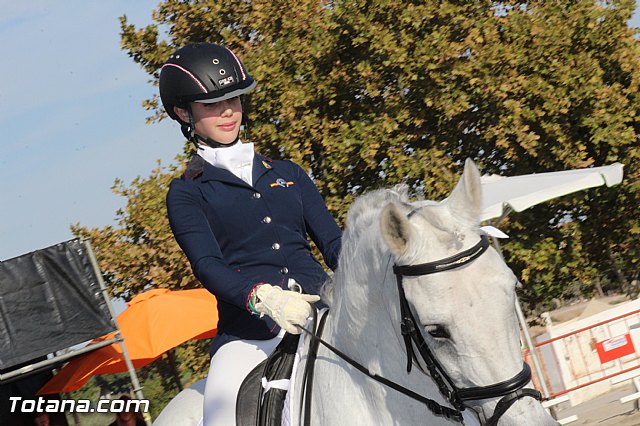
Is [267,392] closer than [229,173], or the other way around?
[267,392]

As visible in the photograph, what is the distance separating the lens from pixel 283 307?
11.7ft

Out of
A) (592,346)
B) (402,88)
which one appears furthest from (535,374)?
(402,88)

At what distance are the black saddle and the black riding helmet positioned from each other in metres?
1.24

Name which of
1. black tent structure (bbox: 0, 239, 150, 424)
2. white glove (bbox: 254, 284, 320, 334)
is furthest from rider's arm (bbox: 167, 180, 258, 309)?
black tent structure (bbox: 0, 239, 150, 424)

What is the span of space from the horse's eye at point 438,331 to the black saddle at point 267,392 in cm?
100

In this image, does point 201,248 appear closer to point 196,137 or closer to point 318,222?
point 318,222

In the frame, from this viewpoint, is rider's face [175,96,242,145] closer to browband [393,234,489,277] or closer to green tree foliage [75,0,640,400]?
browband [393,234,489,277]

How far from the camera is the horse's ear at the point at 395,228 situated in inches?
118

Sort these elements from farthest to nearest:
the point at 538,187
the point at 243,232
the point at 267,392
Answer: the point at 538,187 → the point at 243,232 → the point at 267,392

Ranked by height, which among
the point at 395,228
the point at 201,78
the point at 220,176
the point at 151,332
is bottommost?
the point at 151,332

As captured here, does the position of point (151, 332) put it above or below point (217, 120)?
below

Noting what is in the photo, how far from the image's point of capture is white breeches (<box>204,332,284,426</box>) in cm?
382

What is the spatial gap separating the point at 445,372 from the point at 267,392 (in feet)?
3.34

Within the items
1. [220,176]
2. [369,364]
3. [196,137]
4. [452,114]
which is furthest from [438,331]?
[452,114]
